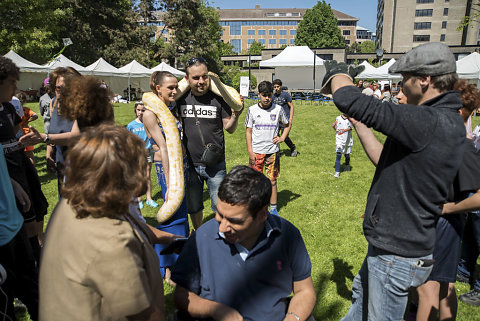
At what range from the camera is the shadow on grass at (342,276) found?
3.39m

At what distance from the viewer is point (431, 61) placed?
5.39 feet

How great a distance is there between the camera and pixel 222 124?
12.7ft

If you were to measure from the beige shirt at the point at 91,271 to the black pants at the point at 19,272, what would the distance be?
3.94 ft

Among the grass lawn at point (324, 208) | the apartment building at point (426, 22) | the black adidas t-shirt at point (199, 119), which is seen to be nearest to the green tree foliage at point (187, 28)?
the grass lawn at point (324, 208)

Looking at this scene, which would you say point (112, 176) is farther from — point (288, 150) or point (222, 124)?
point (288, 150)

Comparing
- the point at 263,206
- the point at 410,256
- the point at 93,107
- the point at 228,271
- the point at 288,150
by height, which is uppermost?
the point at 93,107

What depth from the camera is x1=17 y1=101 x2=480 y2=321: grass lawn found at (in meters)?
3.42

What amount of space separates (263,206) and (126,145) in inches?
34.0

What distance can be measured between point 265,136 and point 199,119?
1.68 m

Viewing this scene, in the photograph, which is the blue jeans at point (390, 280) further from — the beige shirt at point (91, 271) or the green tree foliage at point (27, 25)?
the green tree foliage at point (27, 25)

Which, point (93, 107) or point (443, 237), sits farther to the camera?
point (93, 107)

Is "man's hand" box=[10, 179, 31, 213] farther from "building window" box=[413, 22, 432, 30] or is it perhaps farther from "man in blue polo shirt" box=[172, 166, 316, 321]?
"building window" box=[413, 22, 432, 30]

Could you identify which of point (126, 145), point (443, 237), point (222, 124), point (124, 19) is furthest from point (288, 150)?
point (124, 19)

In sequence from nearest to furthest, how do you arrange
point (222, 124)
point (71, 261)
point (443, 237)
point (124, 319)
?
point (71, 261) < point (124, 319) < point (443, 237) < point (222, 124)
